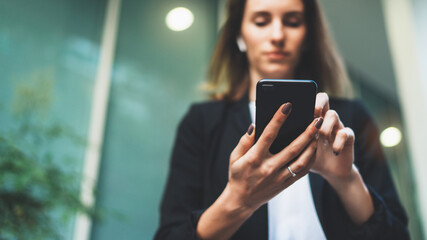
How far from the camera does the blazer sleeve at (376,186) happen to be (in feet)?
1.64

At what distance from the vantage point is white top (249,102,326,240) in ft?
1.69

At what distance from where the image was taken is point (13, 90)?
1152 millimetres

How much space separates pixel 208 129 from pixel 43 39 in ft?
3.42

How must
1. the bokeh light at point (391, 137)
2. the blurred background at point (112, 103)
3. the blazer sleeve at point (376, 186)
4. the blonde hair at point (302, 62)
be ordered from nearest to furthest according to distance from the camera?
the blazer sleeve at point (376, 186) → the blonde hair at point (302, 62) → the blurred background at point (112, 103) → the bokeh light at point (391, 137)

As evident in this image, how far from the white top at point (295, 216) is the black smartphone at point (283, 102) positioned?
0.17m

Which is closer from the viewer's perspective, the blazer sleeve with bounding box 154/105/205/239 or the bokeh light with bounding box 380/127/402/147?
the blazer sleeve with bounding box 154/105/205/239

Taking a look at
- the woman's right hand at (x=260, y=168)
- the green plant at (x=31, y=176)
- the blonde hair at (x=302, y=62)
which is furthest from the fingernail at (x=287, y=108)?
the green plant at (x=31, y=176)

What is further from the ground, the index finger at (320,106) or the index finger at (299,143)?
the index finger at (320,106)

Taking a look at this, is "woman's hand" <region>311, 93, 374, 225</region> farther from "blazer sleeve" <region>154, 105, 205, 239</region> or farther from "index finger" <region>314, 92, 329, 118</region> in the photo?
"blazer sleeve" <region>154, 105, 205, 239</region>

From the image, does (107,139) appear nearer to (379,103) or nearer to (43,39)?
(43,39)

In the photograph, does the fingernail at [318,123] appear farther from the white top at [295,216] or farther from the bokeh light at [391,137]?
the bokeh light at [391,137]

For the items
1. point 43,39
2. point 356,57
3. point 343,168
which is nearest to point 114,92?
point 43,39

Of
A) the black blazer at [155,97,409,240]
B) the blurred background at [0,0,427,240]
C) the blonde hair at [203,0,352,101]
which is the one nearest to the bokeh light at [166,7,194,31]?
the blurred background at [0,0,427,240]

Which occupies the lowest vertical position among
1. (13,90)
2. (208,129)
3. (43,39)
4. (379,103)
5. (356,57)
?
(379,103)
